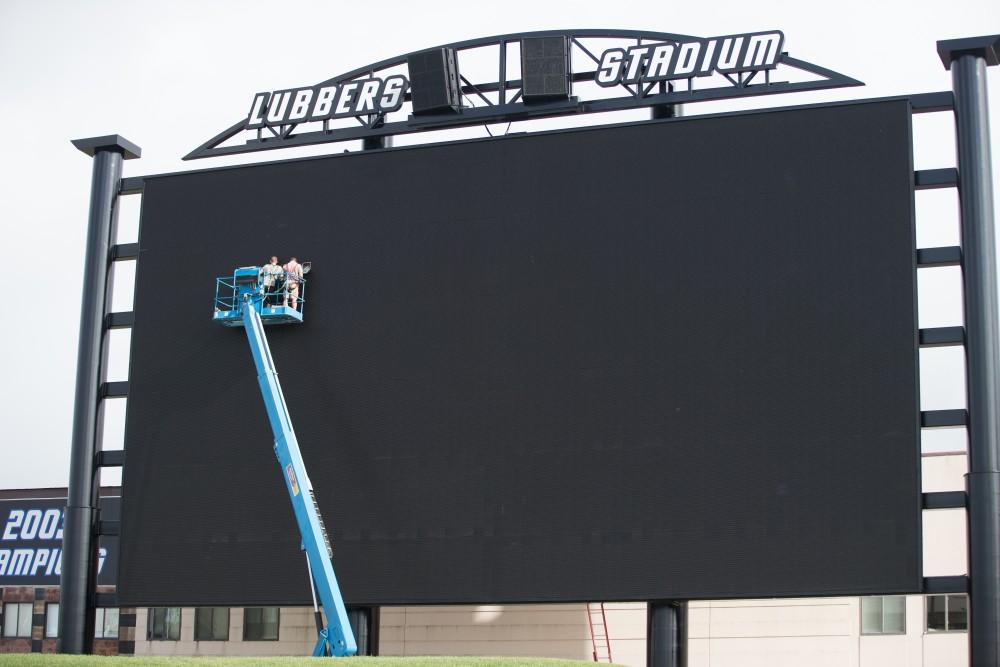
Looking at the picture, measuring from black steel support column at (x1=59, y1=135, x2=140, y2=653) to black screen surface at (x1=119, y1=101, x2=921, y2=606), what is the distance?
3.13 ft

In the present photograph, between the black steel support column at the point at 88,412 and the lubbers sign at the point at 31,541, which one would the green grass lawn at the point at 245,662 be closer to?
the black steel support column at the point at 88,412

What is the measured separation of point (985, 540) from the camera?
17188mm

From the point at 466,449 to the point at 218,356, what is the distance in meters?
4.20

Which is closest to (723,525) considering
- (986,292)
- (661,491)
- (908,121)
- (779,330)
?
(661,491)

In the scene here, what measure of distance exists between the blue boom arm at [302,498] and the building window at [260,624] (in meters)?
6.96

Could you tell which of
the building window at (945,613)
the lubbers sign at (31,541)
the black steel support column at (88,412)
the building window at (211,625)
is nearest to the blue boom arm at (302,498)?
the black steel support column at (88,412)

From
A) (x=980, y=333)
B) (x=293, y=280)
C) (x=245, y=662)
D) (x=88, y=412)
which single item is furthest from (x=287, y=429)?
(x=980, y=333)

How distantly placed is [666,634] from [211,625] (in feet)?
36.9

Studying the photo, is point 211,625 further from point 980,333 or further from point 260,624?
point 980,333

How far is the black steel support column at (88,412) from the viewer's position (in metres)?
21.1

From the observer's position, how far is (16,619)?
109ft

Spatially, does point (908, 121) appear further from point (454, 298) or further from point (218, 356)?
point (218, 356)

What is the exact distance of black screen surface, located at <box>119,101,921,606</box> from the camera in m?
17.8

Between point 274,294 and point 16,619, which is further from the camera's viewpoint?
point 16,619
